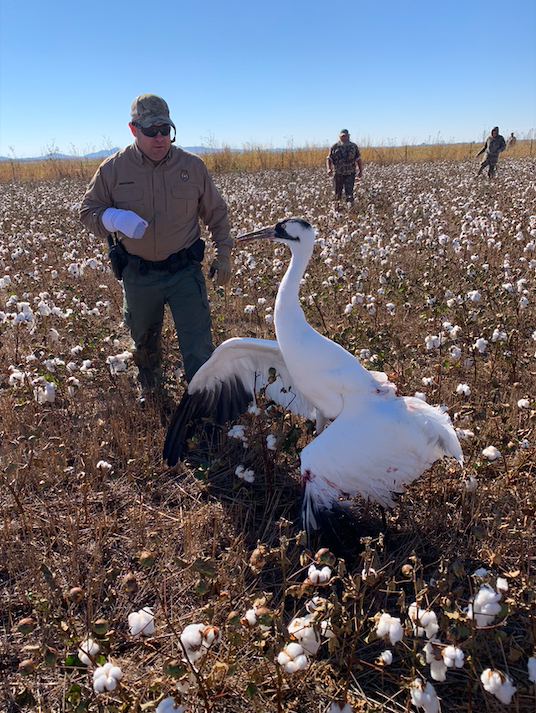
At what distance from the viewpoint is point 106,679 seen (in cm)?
166

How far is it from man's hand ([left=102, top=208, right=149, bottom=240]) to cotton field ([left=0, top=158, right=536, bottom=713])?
126 centimetres

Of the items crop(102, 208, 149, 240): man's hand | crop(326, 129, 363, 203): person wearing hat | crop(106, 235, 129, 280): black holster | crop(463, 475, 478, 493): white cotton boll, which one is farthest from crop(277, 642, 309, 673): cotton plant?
crop(326, 129, 363, 203): person wearing hat

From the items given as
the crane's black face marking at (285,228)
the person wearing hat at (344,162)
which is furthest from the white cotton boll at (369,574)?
the person wearing hat at (344,162)

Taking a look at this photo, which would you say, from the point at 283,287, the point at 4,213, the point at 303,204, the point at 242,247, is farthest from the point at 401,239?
the point at 4,213

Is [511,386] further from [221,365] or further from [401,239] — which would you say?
[401,239]

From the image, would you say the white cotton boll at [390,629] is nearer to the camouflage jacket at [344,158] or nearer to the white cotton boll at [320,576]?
the white cotton boll at [320,576]

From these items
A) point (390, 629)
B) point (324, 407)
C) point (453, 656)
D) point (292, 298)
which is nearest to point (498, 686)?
point (453, 656)

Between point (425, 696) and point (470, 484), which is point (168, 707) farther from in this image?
point (470, 484)

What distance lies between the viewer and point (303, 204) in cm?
1394

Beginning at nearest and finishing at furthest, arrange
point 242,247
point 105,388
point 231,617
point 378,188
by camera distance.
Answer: point 231,617
point 105,388
point 242,247
point 378,188

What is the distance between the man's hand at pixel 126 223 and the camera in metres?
3.96

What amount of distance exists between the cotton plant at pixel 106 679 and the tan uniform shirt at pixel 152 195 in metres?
3.47

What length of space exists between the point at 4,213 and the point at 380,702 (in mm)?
15244

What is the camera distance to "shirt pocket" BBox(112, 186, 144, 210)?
4.33 metres
